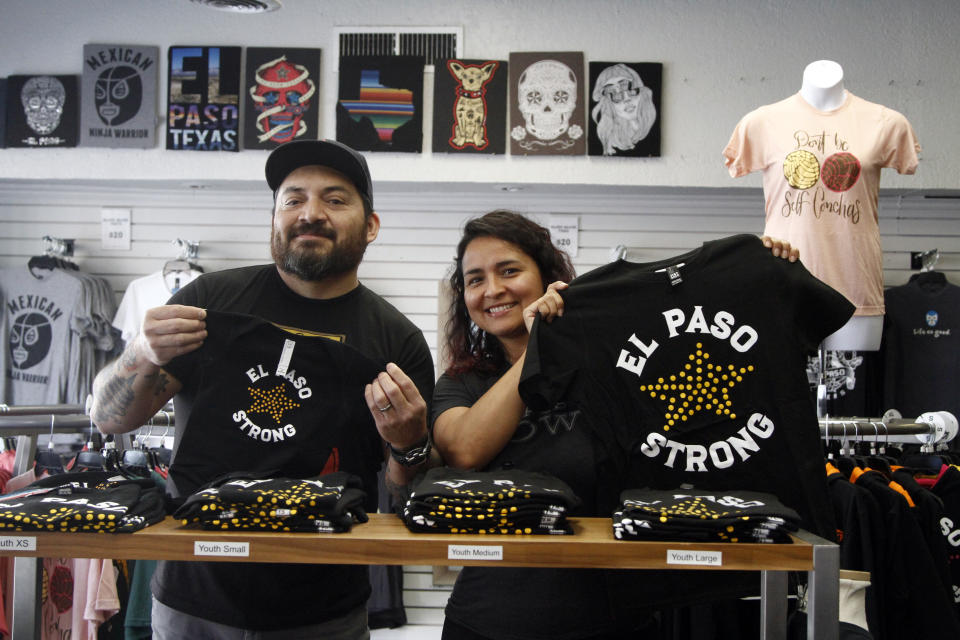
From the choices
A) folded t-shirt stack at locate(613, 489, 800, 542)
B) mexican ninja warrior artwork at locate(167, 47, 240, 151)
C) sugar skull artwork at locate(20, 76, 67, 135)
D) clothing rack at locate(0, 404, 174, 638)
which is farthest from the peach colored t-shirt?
sugar skull artwork at locate(20, 76, 67, 135)

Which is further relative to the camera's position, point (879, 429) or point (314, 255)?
point (879, 429)

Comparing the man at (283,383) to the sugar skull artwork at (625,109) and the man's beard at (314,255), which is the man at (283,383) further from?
the sugar skull artwork at (625,109)

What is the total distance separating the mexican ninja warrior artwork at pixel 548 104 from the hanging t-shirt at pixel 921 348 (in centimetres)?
210

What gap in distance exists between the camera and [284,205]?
206 cm

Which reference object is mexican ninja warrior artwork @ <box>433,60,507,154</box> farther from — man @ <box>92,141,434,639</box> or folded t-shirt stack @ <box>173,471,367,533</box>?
folded t-shirt stack @ <box>173,471,367,533</box>

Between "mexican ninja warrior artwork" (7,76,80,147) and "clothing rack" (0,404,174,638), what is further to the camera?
"mexican ninja warrior artwork" (7,76,80,147)

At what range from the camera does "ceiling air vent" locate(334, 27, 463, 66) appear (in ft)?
15.9

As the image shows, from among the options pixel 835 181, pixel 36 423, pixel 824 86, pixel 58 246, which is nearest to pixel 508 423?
pixel 36 423

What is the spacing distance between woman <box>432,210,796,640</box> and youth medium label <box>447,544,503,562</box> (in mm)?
317

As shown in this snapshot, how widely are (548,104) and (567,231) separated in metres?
0.82

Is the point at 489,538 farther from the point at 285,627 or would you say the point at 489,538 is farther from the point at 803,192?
the point at 803,192

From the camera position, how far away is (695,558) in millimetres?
1538

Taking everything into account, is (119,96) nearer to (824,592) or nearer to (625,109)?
(625,109)

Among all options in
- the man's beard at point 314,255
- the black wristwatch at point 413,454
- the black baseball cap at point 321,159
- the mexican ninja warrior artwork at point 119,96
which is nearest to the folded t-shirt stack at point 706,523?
the black wristwatch at point 413,454
